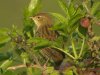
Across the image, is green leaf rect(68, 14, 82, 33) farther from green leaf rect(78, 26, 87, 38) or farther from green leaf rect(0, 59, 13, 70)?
green leaf rect(0, 59, 13, 70)

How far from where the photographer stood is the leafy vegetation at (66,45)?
143 centimetres

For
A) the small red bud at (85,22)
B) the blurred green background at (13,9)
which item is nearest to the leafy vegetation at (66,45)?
the small red bud at (85,22)

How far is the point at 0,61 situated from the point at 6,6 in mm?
3143

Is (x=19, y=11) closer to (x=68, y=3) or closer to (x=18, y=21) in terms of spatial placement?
(x=18, y=21)

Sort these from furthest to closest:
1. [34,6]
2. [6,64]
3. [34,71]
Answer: [34,6], [6,64], [34,71]

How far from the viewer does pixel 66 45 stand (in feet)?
5.09

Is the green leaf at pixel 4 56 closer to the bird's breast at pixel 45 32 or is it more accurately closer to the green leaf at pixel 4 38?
the green leaf at pixel 4 38

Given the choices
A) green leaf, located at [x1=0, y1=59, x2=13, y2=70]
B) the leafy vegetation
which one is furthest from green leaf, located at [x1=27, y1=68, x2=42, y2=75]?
green leaf, located at [x1=0, y1=59, x2=13, y2=70]

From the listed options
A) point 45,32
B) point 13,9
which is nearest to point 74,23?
point 45,32

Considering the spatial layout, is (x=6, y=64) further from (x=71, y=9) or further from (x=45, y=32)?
(x=45, y=32)

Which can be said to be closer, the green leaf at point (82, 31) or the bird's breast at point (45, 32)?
the green leaf at point (82, 31)

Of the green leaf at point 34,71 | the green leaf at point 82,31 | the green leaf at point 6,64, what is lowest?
the green leaf at point 34,71

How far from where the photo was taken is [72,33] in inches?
61.1

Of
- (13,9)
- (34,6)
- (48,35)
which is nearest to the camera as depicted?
(34,6)
